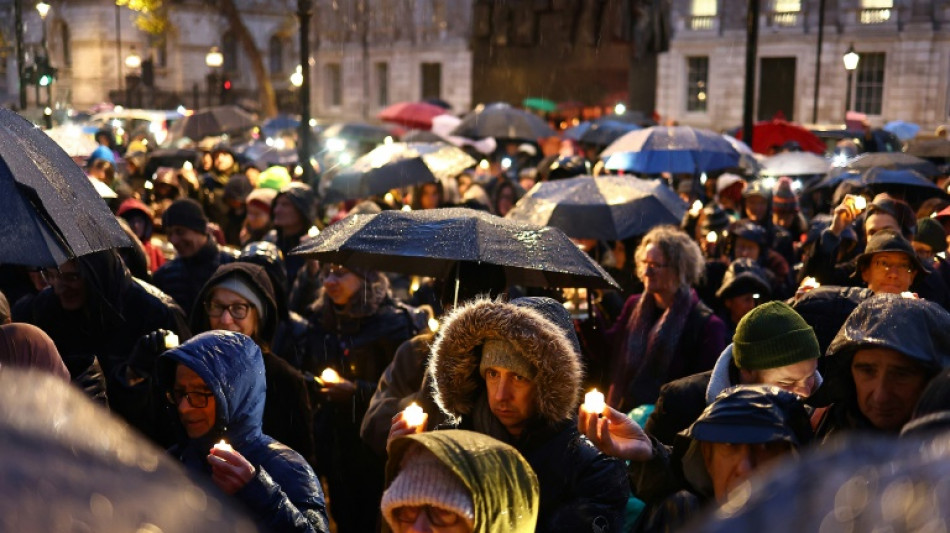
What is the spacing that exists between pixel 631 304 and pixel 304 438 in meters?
2.09

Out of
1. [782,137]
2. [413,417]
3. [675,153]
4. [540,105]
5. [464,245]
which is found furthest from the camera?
[540,105]

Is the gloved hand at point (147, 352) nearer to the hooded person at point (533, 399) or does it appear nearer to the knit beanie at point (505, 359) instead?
the hooded person at point (533, 399)

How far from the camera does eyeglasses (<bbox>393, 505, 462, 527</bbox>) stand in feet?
8.84

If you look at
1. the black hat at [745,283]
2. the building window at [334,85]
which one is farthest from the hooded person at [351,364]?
the building window at [334,85]

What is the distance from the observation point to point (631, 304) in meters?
6.34

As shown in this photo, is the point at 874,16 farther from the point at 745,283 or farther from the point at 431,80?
the point at 745,283

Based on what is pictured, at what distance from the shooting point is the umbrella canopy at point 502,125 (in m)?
18.4

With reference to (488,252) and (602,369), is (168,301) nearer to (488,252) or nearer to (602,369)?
(488,252)

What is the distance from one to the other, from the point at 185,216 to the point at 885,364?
16.1 feet

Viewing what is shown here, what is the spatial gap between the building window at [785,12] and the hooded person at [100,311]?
1461 inches

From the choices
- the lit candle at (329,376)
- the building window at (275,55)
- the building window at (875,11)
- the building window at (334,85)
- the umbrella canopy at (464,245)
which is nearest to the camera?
the umbrella canopy at (464,245)

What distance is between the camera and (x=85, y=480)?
803 millimetres

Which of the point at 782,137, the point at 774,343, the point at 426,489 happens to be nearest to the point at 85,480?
the point at 426,489

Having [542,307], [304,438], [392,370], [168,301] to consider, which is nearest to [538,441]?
[542,307]
